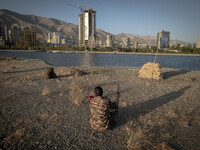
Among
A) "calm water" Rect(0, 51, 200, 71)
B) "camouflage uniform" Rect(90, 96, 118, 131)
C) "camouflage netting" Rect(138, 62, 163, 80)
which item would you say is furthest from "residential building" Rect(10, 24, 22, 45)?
"camouflage uniform" Rect(90, 96, 118, 131)

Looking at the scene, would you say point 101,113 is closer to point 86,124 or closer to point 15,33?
point 86,124

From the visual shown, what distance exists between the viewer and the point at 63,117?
5.34 metres

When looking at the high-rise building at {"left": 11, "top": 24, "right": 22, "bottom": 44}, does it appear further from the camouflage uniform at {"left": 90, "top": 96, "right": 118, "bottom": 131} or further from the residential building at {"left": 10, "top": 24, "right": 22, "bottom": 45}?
the camouflage uniform at {"left": 90, "top": 96, "right": 118, "bottom": 131}

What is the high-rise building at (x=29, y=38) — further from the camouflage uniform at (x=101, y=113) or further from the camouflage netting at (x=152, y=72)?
the camouflage uniform at (x=101, y=113)

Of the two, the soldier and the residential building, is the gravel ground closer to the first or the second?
the soldier

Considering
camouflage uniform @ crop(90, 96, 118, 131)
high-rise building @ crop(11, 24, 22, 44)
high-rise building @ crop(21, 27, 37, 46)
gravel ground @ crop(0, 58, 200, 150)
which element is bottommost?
gravel ground @ crop(0, 58, 200, 150)

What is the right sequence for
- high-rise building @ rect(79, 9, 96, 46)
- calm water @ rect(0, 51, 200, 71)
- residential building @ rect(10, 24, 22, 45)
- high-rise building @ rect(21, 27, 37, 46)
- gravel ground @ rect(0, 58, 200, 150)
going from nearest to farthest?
gravel ground @ rect(0, 58, 200, 150) < calm water @ rect(0, 51, 200, 71) < high-rise building @ rect(21, 27, 37, 46) < high-rise building @ rect(79, 9, 96, 46) < residential building @ rect(10, 24, 22, 45)

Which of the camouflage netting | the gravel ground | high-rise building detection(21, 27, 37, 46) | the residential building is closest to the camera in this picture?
the gravel ground

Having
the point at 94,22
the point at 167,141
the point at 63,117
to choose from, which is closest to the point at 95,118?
the point at 63,117

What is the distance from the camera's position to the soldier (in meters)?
3.88

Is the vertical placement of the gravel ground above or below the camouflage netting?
below

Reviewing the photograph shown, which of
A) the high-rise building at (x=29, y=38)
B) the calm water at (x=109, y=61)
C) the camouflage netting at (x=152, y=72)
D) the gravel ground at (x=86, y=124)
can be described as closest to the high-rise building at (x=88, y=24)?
the high-rise building at (x=29, y=38)

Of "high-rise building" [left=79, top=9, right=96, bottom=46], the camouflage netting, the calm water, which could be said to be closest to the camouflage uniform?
the camouflage netting

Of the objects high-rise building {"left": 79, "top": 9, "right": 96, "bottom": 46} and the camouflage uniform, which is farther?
high-rise building {"left": 79, "top": 9, "right": 96, "bottom": 46}
